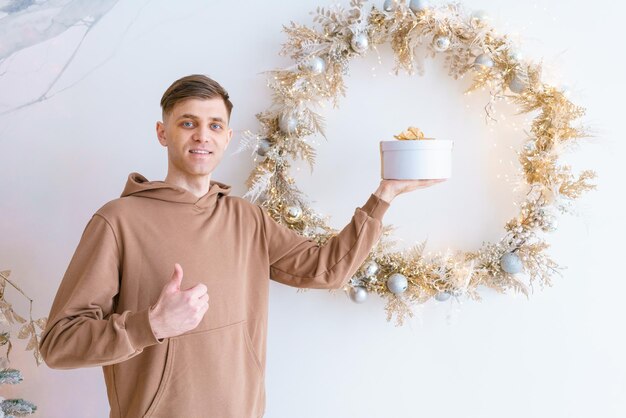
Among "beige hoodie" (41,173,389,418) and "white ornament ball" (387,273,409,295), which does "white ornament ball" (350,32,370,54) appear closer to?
"beige hoodie" (41,173,389,418)

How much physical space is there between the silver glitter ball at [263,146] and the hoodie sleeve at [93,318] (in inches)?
19.0

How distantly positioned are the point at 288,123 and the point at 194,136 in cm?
32

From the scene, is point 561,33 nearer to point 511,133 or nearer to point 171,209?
point 511,133

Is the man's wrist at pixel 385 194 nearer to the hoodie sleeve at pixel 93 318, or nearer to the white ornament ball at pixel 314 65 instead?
the white ornament ball at pixel 314 65

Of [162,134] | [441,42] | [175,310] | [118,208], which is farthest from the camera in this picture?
[441,42]

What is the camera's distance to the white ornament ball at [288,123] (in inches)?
56.1

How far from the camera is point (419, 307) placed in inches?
57.9

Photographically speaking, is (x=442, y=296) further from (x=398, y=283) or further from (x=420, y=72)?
(x=420, y=72)

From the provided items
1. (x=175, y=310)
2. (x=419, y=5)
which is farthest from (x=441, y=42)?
(x=175, y=310)

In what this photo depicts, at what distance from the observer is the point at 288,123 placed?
1425 mm

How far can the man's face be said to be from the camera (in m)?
1.17

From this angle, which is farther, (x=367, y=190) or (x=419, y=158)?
(x=367, y=190)

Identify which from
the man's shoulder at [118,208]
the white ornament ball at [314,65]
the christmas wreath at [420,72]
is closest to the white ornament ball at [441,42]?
the christmas wreath at [420,72]

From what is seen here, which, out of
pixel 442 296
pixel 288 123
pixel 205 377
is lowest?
pixel 205 377
